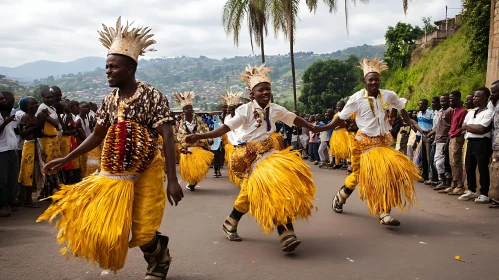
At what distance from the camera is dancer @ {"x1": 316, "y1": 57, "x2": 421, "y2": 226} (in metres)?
5.79

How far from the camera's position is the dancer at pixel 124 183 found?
12.1 feet

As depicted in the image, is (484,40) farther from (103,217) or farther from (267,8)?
(103,217)

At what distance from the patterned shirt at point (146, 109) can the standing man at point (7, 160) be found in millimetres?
3874

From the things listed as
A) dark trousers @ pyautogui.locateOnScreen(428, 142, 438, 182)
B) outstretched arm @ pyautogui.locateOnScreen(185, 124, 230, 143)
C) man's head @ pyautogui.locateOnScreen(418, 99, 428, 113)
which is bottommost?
dark trousers @ pyautogui.locateOnScreen(428, 142, 438, 182)

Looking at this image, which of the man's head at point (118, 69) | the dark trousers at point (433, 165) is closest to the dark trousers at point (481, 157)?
the dark trousers at point (433, 165)

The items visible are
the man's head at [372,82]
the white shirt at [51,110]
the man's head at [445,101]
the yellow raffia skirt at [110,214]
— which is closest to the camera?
the yellow raffia skirt at [110,214]

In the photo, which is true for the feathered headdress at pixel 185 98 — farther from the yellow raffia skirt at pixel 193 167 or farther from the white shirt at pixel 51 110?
the white shirt at pixel 51 110

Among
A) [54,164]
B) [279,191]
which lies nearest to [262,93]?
[279,191]

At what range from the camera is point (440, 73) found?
2042 centimetres

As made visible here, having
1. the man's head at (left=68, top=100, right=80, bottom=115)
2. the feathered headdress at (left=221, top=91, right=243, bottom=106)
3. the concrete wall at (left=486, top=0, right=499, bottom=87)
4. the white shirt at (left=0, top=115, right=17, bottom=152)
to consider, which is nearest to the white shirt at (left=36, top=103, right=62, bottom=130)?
the white shirt at (left=0, top=115, right=17, bottom=152)

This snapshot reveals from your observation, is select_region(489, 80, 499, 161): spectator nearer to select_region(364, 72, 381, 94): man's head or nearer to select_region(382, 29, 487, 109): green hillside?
select_region(364, 72, 381, 94): man's head

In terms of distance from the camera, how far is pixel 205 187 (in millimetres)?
10461

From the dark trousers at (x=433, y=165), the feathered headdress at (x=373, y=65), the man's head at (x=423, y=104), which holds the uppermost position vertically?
the feathered headdress at (x=373, y=65)

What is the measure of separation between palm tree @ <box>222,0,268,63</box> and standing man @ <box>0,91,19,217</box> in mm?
15157
